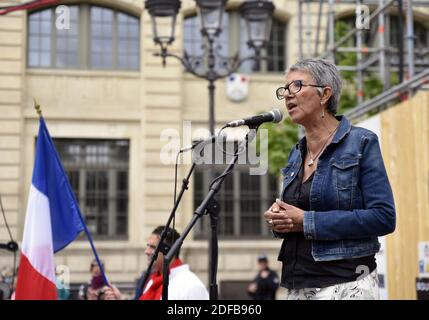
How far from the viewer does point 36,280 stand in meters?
6.81

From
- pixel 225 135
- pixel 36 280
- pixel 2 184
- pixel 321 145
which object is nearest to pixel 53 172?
pixel 36 280

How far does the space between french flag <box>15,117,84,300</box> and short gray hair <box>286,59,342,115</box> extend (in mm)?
3660

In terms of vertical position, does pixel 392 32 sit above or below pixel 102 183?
A: above

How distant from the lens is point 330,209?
12.1 feet

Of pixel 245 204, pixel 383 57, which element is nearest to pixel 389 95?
pixel 383 57

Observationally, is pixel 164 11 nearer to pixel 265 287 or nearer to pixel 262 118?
pixel 265 287

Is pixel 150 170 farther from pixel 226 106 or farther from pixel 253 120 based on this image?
pixel 253 120

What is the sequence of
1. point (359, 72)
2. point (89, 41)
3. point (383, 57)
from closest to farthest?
point (383, 57)
point (359, 72)
point (89, 41)

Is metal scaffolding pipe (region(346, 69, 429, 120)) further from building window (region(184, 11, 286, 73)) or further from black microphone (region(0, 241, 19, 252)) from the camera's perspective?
building window (region(184, 11, 286, 73))

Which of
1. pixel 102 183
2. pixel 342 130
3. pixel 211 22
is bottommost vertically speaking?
pixel 342 130

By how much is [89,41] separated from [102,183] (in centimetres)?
377

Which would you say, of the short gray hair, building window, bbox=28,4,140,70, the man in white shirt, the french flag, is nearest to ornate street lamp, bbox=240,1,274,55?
the french flag

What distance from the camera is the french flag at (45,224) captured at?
6812 millimetres

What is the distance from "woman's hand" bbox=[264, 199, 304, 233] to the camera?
11.9ft
